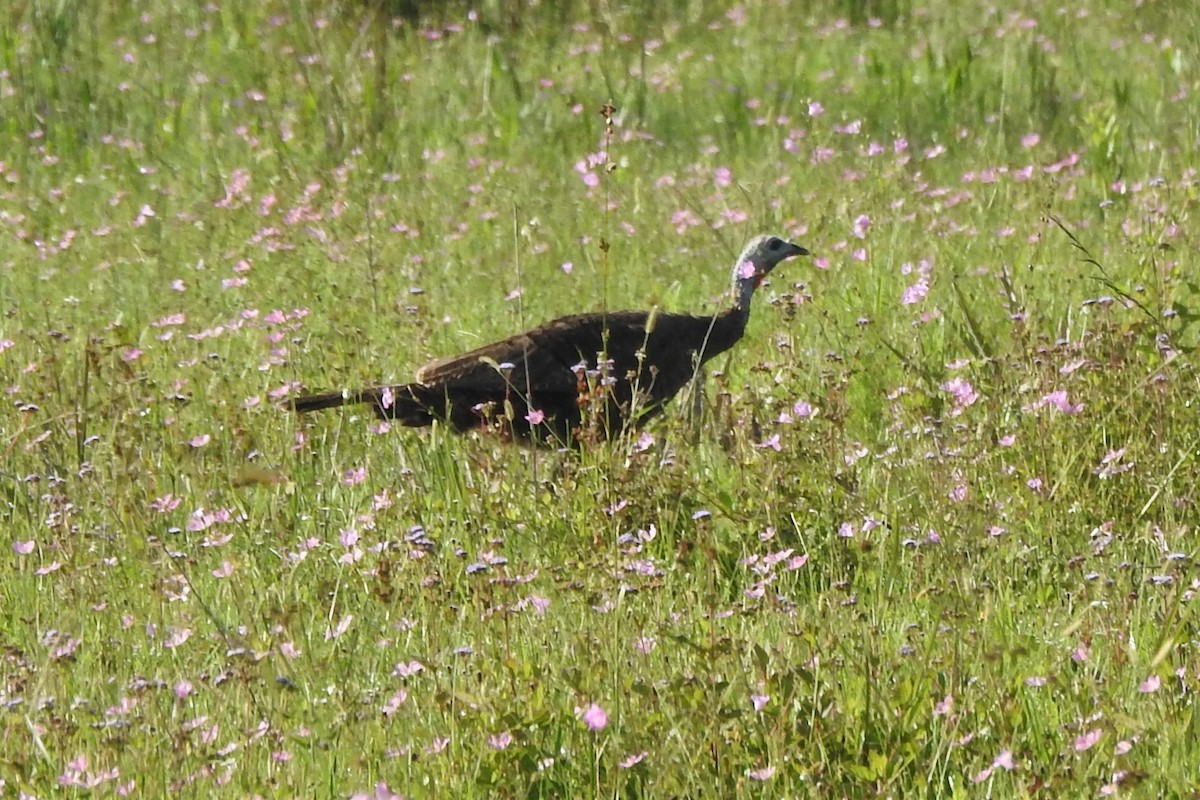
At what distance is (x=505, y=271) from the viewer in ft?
23.1

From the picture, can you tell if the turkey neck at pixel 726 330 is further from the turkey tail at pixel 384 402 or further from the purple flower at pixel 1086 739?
the purple flower at pixel 1086 739

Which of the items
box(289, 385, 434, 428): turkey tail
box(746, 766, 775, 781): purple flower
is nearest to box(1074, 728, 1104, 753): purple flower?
box(746, 766, 775, 781): purple flower

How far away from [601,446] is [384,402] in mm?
770

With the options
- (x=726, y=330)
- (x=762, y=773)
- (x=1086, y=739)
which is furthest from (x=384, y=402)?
(x=1086, y=739)

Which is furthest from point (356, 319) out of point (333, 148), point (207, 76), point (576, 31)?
point (576, 31)

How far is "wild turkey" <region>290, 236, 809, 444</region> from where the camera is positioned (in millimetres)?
5066

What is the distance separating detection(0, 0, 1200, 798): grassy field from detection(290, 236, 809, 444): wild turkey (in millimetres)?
149

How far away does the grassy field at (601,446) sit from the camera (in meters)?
2.99

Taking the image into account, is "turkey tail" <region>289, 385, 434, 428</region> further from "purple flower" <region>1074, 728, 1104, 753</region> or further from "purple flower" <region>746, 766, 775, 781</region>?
"purple flower" <region>1074, 728, 1104, 753</region>

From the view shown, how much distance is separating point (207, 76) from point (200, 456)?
5.67 m

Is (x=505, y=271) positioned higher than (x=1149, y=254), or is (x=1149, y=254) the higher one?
(x=1149, y=254)

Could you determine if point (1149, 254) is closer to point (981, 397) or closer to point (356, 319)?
point (981, 397)

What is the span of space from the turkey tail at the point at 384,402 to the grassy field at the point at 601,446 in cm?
8

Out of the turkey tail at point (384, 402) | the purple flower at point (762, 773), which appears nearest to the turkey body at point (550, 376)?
the turkey tail at point (384, 402)
